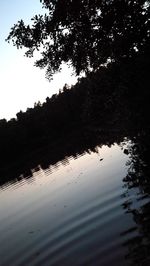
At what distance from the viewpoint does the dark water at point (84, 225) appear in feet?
56.2

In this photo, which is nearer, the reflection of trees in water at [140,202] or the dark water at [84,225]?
the reflection of trees in water at [140,202]

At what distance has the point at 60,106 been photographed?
538 ft

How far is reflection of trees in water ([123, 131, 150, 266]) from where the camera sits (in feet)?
49.6

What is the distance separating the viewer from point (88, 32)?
25109 millimetres

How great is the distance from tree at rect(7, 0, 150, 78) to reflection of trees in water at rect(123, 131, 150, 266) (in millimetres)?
5011

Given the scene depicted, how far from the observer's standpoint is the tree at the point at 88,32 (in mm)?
23641

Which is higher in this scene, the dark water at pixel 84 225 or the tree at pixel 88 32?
the tree at pixel 88 32

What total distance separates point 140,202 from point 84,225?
9.97 ft

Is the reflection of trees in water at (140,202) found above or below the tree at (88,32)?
below

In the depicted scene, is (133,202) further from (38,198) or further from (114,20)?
(38,198)

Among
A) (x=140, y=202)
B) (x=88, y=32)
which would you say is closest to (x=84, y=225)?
(x=140, y=202)

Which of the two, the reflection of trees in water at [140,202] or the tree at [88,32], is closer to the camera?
the reflection of trees in water at [140,202]

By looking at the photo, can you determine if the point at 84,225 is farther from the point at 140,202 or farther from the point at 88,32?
the point at 88,32

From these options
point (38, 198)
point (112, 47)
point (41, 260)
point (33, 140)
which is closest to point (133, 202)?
point (41, 260)
